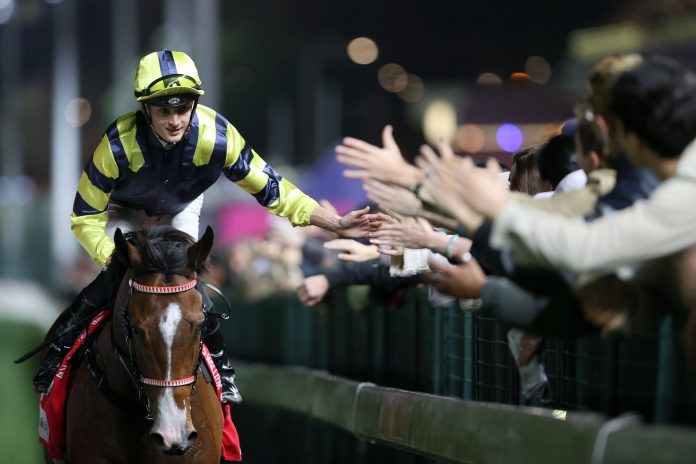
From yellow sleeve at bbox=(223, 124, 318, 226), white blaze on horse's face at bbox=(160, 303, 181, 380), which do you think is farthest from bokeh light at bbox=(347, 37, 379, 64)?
white blaze on horse's face at bbox=(160, 303, 181, 380)

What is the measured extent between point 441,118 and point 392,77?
8.22 m

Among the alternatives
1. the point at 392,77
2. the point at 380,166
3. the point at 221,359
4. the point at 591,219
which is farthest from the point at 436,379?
the point at 392,77

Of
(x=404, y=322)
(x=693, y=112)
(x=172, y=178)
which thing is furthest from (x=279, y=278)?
(x=693, y=112)

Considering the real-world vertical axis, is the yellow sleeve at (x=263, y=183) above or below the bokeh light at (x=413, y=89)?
below

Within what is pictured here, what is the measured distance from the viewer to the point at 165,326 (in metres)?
6.95

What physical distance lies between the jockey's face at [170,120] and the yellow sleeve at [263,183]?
1.24ft

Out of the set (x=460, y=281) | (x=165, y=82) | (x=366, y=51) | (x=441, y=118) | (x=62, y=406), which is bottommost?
(x=62, y=406)

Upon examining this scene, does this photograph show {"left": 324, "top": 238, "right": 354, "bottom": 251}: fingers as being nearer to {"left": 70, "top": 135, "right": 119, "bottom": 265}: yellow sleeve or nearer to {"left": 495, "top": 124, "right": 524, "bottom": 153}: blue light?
{"left": 70, "top": 135, "right": 119, "bottom": 265}: yellow sleeve

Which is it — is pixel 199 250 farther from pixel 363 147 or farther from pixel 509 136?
pixel 509 136

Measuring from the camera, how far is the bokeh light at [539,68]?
175 ft

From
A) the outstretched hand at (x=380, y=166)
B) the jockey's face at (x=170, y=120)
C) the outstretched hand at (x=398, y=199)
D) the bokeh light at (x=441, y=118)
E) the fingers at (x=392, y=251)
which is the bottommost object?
the fingers at (x=392, y=251)

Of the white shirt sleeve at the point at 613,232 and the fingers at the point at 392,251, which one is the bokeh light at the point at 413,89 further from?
the white shirt sleeve at the point at 613,232

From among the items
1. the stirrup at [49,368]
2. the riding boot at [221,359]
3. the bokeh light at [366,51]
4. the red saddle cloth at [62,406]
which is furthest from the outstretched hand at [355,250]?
the bokeh light at [366,51]

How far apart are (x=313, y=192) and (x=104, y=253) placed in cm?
1455
